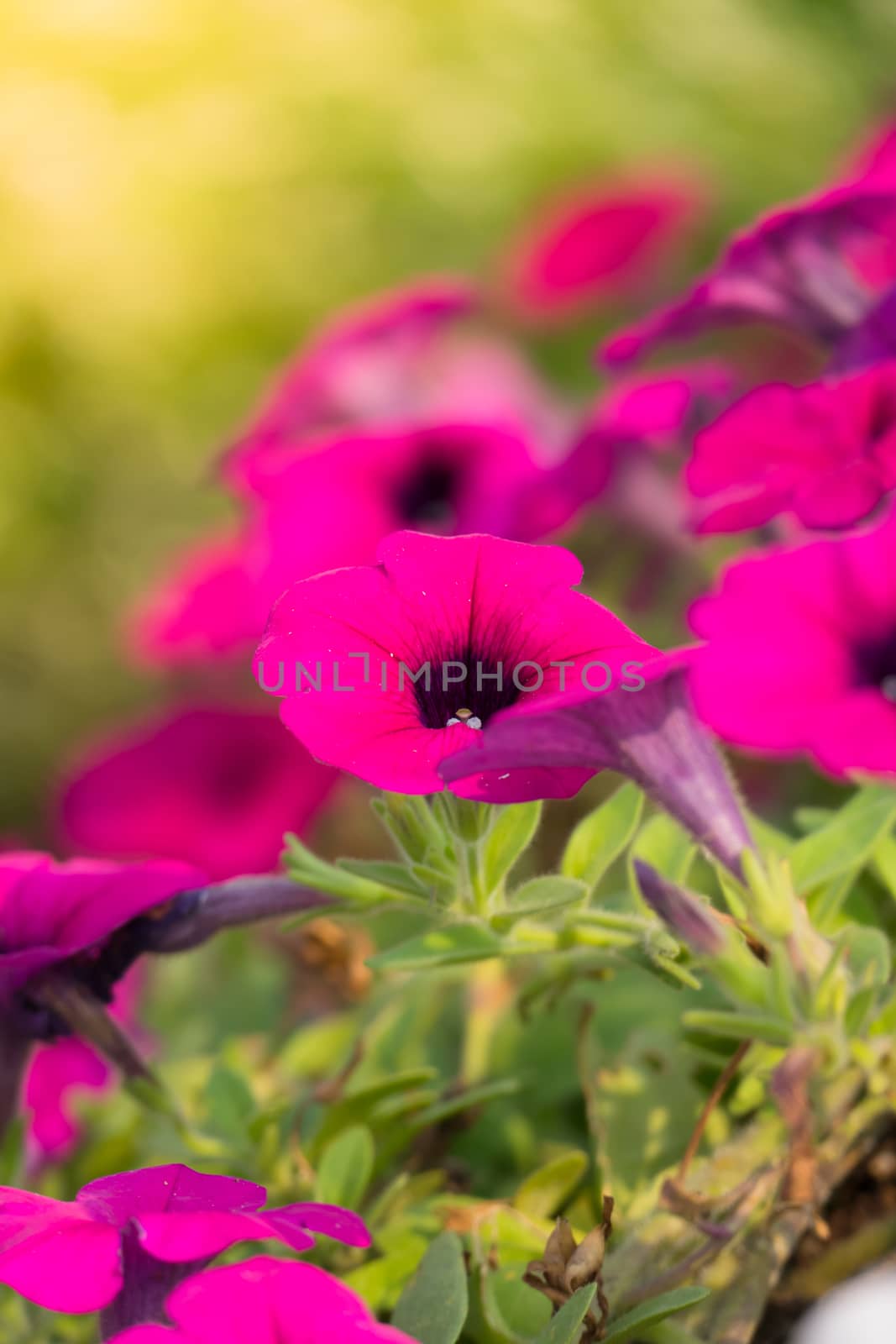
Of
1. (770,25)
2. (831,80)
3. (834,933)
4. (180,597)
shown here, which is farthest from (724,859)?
(770,25)

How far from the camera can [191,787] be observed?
992mm

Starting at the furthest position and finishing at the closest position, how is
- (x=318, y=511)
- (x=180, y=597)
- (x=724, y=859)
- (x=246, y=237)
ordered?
(x=246, y=237) → (x=180, y=597) → (x=318, y=511) → (x=724, y=859)

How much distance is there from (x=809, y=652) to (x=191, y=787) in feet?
1.88

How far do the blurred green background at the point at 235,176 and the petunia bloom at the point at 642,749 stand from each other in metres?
1.20

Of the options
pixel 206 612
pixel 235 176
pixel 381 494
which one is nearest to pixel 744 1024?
pixel 381 494

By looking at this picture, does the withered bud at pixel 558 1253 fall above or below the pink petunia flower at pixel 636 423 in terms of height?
below

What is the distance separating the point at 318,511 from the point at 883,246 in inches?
12.0

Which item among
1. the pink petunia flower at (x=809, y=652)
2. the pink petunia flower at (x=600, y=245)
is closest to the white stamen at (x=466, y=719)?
the pink petunia flower at (x=809, y=652)

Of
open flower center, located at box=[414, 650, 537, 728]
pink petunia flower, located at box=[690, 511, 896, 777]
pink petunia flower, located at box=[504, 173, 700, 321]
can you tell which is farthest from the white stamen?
pink petunia flower, located at box=[504, 173, 700, 321]

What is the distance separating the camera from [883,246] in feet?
2.11

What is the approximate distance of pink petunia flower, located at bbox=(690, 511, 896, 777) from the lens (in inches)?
19.3

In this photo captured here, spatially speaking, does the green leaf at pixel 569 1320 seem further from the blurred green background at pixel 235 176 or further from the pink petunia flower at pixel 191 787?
the blurred green background at pixel 235 176

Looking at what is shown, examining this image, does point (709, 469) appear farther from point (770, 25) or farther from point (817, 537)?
point (770, 25)

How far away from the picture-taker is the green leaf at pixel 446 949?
42 cm
